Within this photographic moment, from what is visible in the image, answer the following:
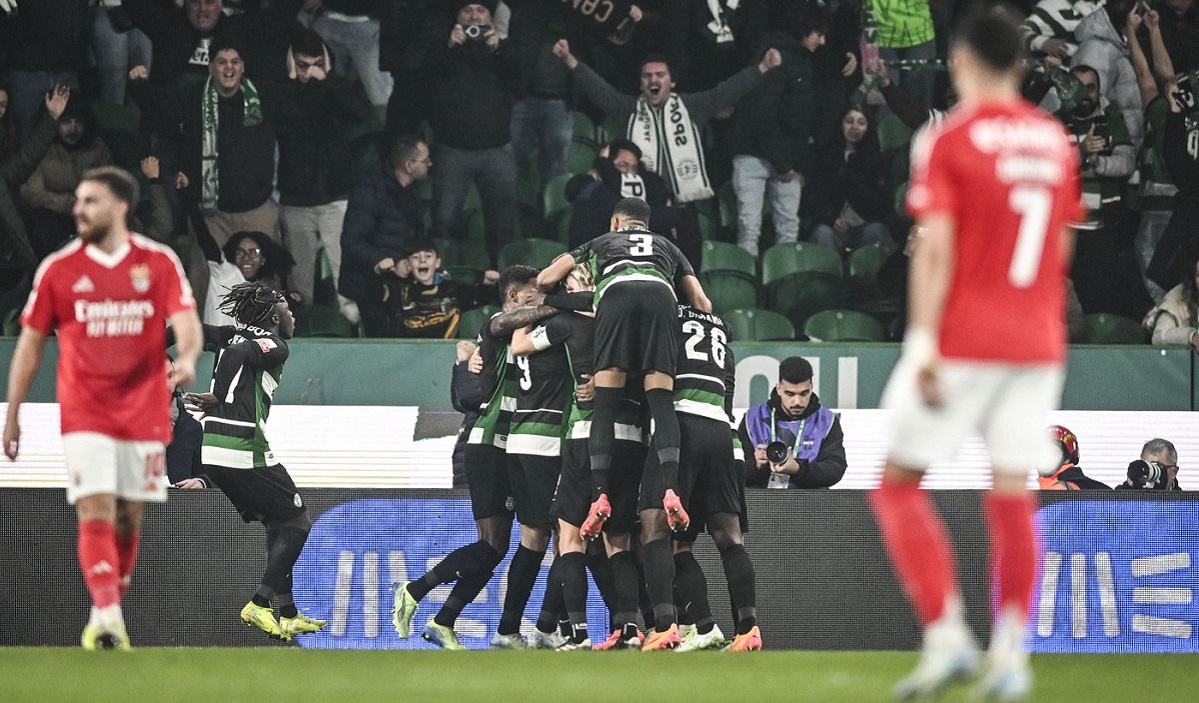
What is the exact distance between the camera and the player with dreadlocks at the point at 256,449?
11.0 metres

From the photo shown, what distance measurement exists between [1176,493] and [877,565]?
2.09m

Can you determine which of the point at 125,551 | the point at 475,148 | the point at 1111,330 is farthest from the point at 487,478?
the point at 1111,330

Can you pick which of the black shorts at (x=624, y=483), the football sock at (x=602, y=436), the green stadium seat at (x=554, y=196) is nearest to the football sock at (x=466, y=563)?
the black shorts at (x=624, y=483)

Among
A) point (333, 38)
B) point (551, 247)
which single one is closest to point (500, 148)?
point (551, 247)

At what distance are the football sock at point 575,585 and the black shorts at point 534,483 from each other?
0.63m

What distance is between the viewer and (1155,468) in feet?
40.6

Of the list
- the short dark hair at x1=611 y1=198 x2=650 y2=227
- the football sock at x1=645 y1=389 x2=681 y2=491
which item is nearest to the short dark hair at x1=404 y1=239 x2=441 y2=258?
the short dark hair at x1=611 y1=198 x2=650 y2=227

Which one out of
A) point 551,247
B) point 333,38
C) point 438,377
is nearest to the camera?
point 438,377

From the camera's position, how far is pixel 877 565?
11469mm

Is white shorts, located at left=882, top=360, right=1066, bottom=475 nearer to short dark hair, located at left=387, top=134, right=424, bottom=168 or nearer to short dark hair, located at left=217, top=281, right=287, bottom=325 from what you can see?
short dark hair, located at left=217, top=281, right=287, bottom=325

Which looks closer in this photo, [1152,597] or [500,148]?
[1152,597]

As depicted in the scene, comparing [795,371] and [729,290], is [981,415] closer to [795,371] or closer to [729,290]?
[795,371]

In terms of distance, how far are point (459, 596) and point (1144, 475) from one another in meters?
5.27

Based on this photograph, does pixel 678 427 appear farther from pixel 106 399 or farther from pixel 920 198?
pixel 920 198
